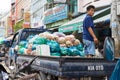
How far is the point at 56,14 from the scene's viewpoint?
27188 millimetres

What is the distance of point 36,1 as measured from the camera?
35875 millimetres

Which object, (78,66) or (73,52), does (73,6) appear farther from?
(78,66)

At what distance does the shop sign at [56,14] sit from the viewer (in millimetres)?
25405

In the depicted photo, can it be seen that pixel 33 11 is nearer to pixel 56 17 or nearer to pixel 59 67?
pixel 56 17

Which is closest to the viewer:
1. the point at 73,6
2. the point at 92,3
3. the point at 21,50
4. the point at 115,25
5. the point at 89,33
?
the point at 89,33

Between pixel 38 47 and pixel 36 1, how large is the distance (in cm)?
2802

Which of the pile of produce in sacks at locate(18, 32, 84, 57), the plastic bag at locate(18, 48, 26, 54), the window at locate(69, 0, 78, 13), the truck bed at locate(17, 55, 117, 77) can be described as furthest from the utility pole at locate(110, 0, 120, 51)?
the window at locate(69, 0, 78, 13)

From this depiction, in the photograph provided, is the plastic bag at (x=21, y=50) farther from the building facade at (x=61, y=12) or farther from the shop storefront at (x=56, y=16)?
the shop storefront at (x=56, y=16)

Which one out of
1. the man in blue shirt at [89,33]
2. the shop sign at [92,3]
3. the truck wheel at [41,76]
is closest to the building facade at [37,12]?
the shop sign at [92,3]

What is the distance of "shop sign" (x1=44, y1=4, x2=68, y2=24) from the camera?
25.4 metres

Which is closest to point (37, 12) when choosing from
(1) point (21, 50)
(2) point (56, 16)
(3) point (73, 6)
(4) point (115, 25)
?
(2) point (56, 16)

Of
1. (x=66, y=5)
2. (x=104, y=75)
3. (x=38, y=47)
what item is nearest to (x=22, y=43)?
(x=38, y=47)

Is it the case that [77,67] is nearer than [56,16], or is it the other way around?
[77,67]

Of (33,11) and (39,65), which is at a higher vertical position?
(33,11)
